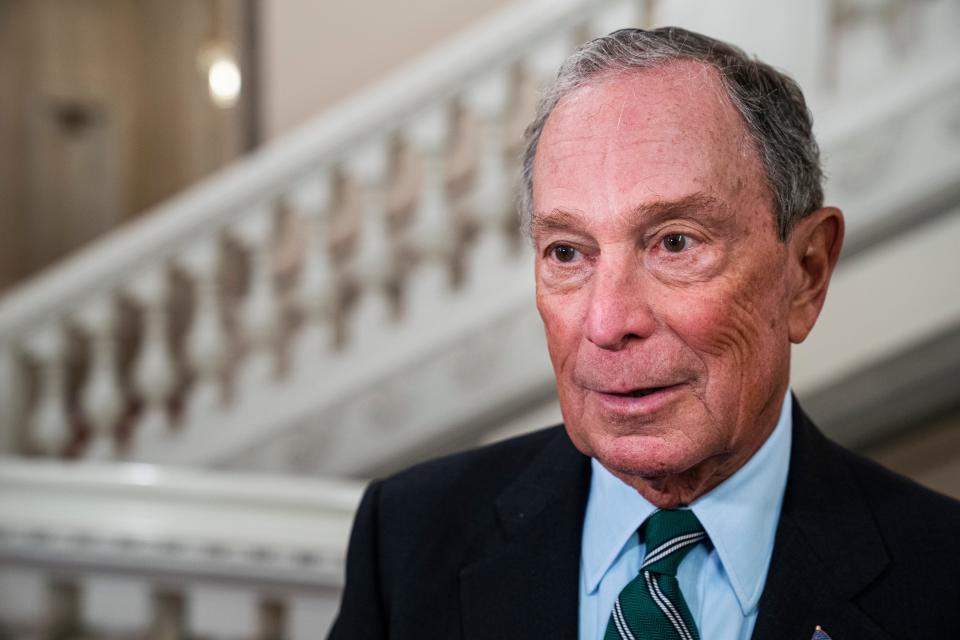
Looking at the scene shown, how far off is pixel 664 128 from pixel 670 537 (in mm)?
494

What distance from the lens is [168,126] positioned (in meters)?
8.05

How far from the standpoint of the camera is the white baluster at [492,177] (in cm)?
297

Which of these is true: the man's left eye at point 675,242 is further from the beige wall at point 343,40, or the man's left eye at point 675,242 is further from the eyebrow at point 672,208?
the beige wall at point 343,40

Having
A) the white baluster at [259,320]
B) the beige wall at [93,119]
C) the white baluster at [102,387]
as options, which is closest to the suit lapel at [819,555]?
the white baluster at [259,320]

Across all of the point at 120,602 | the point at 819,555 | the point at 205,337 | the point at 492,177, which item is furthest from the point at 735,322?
the point at 205,337

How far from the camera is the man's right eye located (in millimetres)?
1136

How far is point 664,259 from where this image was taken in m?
1.07

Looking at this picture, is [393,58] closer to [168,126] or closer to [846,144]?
[846,144]

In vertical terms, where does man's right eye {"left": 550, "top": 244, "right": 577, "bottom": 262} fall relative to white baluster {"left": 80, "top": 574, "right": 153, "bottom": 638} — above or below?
above

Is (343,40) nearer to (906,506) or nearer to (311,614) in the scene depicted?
(311,614)

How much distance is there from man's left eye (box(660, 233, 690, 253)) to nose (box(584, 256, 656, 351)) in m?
0.04

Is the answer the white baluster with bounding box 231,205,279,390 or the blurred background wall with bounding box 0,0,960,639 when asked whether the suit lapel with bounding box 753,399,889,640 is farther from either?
the white baluster with bounding box 231,205,279,390

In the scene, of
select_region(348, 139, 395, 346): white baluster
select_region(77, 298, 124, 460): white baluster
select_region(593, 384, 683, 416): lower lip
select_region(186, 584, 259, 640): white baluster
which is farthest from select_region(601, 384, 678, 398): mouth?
select_region(77, 298, 124, 460): white baluster

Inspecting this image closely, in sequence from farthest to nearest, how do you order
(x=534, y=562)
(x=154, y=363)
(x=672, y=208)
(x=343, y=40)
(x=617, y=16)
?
(x=343, y=40), (x=154, y=363), (x=617, y=16), (x=534, y=562), (x=672, y=208)
